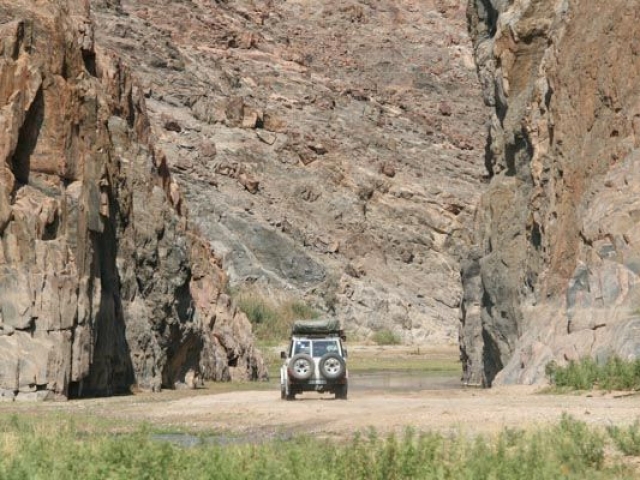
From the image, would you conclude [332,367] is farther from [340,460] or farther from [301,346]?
[340,460]

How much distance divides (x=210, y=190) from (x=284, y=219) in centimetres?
622

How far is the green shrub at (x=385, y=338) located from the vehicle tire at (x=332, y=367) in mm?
61755

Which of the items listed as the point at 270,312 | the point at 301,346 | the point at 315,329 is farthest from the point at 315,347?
the point at 270,312

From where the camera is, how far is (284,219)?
101562 mm

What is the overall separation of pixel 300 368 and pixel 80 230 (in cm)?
1011

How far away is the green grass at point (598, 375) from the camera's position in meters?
28.2

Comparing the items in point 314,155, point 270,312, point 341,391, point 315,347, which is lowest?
point 341,391

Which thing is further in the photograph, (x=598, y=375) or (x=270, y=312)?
(x=270, y=312)

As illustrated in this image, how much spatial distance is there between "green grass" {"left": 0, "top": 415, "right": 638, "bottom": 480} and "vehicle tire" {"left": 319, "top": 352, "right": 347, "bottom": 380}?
52.0 feet

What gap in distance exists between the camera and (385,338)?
311ft

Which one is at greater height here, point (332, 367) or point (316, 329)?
point (316, 329)

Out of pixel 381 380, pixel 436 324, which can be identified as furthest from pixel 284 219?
pixel 381 380

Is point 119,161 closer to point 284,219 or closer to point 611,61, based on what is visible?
point 611,61

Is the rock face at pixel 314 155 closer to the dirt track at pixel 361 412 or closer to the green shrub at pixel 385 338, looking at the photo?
the green shrub at pixel 385 338
